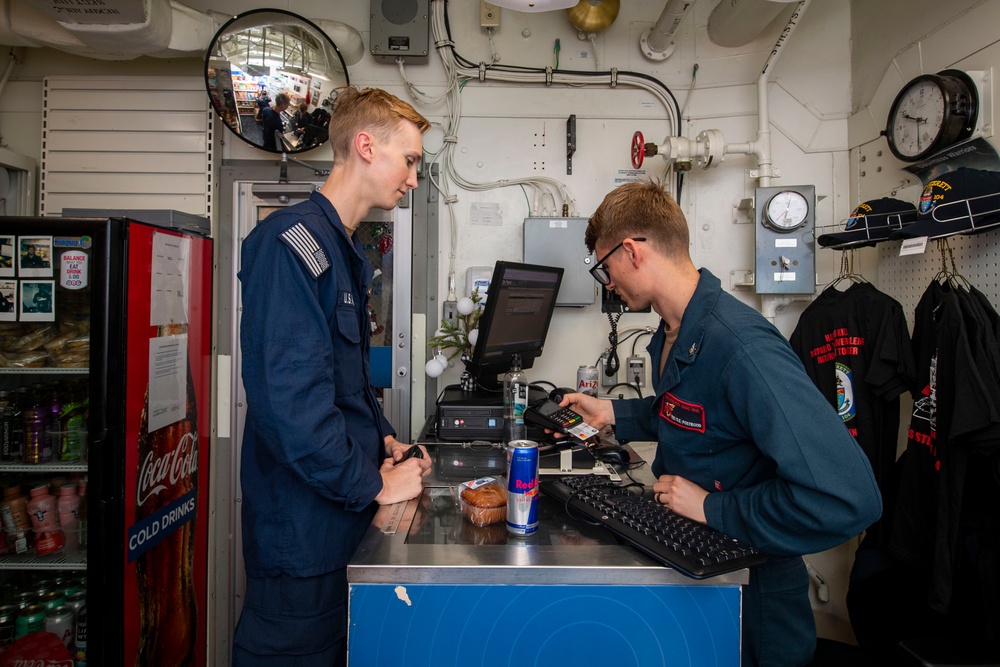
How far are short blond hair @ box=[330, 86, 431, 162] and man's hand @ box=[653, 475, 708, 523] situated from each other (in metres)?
1.16

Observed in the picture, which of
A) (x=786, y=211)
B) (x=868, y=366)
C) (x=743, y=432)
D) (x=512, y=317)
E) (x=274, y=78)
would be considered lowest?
(x=743, y=432)

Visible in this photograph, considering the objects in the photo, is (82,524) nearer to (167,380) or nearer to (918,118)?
(167,380)

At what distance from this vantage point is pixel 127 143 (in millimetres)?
2568

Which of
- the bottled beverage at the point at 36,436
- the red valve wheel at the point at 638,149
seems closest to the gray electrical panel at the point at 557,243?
the red valve wheel at the point at 638,149

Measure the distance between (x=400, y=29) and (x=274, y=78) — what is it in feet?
2.24

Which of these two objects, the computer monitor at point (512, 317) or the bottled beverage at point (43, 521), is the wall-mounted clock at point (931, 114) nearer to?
the computer monitor at point (512, 317)

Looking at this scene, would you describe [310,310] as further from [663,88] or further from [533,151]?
[663,88]

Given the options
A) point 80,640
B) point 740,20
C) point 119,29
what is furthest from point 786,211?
point 80,640

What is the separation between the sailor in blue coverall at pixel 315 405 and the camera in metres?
1.17

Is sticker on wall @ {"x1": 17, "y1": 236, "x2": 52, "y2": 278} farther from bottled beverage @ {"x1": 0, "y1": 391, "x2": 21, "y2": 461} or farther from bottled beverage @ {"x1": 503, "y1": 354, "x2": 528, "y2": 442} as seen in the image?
bottled beverage @ {"x1": 503, "y1": 354, "x2": 528, "y2": 442}

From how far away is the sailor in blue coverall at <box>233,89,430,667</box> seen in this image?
45.9 inches

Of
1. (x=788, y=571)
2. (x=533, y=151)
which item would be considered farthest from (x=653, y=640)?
(x=533, y=151)

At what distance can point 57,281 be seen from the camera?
2.04 metres

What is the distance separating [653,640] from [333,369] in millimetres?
914
